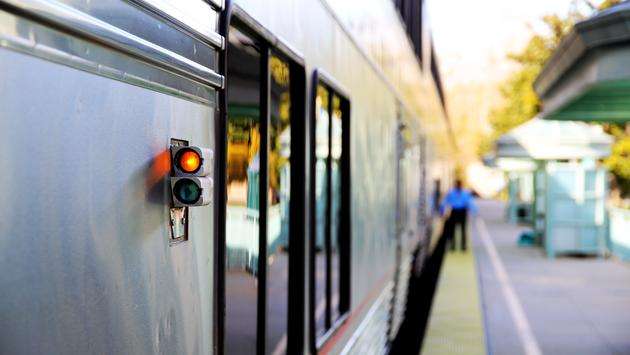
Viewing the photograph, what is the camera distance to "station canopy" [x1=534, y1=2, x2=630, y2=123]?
16.5 ft

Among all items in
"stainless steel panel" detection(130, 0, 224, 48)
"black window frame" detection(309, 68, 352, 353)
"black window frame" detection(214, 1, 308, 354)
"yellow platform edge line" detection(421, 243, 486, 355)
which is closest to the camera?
"stainless steel panel" detection(130, 0, 224, 48)

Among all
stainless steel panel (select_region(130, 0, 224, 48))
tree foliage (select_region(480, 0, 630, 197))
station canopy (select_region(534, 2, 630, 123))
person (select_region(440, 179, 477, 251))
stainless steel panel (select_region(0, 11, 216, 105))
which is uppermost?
tree foliage (select_region(480, 0, 630, 197))

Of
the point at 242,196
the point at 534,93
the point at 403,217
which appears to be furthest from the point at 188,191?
the point at 534,93

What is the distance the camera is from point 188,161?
6.58ft

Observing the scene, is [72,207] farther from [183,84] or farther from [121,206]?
[183,84]

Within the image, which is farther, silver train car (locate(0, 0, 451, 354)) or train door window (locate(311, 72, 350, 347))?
train door window (locate(311, 72, 350, 347))

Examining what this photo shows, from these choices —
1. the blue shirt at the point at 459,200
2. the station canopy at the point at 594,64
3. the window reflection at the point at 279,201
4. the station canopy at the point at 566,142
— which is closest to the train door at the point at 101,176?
the window reflection at the point at 279,201

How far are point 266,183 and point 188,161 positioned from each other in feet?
2.71

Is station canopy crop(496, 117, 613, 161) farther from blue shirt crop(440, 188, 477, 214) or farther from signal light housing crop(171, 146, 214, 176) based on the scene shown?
signal light housing crop(171, 146, 214, 176)

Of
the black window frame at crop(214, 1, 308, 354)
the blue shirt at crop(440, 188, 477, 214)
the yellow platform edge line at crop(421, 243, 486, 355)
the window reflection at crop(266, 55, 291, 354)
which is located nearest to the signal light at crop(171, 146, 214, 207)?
the black window frame at crop(214, 1, 308, 354)

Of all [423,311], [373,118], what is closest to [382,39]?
[373,118]

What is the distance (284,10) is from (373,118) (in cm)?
278

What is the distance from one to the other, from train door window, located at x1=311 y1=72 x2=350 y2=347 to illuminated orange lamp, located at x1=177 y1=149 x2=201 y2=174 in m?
1.55

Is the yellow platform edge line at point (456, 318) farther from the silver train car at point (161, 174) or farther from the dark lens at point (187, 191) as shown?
the dark lens at point (187, 191)
